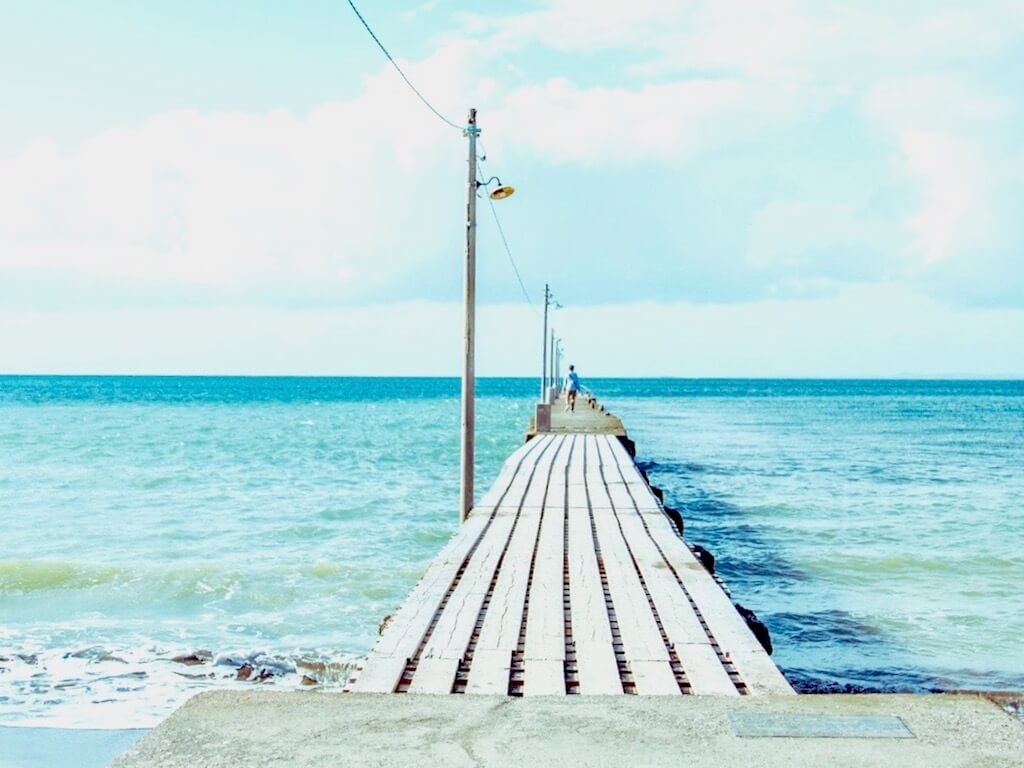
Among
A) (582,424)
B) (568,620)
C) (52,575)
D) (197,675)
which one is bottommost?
(52,575)

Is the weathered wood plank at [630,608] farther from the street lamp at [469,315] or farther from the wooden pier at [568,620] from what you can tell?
the street lamp at [469,315]

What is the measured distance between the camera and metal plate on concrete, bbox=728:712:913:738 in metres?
4.85

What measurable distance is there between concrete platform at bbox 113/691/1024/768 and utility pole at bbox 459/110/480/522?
9642mm

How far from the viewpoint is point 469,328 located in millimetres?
15398

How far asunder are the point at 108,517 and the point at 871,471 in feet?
67.9

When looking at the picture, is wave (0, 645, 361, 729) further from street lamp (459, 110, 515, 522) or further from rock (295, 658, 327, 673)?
street lamp (459, 110, 515, 522)

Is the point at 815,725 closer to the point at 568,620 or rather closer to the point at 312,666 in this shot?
the point at 568,620

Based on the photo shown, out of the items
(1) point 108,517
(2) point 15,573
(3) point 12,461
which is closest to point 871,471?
(1) point 108,517

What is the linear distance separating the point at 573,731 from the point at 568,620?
248cm

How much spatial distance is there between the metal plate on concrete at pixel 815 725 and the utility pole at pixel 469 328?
32.9ft

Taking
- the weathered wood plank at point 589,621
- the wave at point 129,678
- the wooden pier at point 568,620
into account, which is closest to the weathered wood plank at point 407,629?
the wooden pier at point 568,620

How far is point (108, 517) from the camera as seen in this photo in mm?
22922

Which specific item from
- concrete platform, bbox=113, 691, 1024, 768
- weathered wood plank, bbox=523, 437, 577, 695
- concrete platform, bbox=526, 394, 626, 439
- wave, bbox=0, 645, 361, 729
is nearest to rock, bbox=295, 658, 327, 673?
wave, bbox=0, 645, 361, 729

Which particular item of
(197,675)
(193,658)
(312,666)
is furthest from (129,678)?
(312,666)
